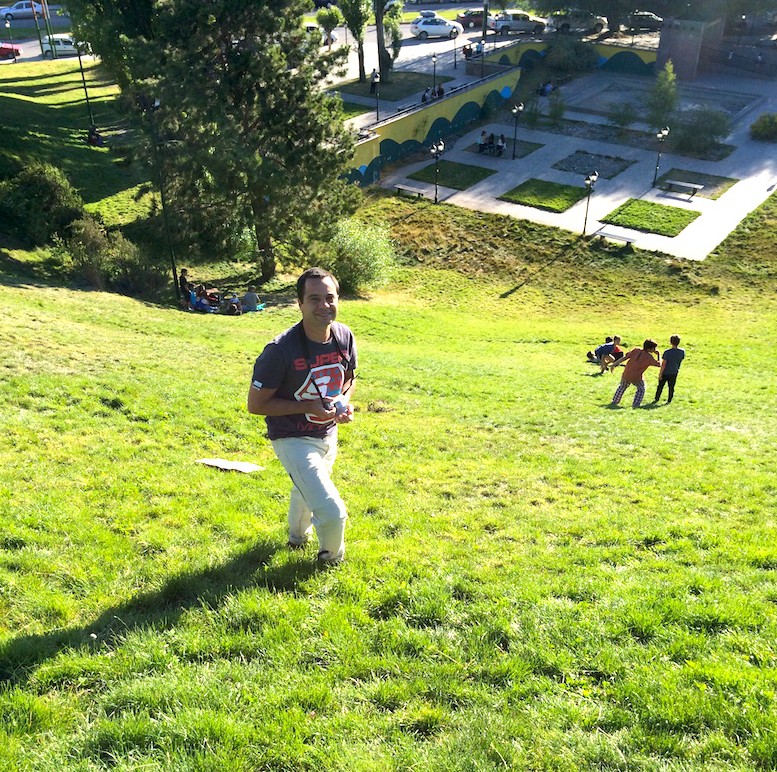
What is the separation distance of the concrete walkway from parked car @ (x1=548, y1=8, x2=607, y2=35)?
55.3 feet

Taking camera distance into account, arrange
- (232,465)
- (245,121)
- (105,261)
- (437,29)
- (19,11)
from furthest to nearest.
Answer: (437,29), (19,11), (245,121), (105,261), (232,465)

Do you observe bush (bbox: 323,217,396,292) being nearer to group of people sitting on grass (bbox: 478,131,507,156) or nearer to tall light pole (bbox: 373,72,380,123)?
tall light pole (bbox: 373,72,380,123)

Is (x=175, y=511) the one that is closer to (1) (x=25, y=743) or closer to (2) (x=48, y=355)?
(1) (x=25, y=743)

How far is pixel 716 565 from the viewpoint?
22.7 ft

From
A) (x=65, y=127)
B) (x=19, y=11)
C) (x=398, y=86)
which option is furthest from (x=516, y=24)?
(x=19, y=11)

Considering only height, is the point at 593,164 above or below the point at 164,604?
below

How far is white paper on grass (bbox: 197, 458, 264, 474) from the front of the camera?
906cm

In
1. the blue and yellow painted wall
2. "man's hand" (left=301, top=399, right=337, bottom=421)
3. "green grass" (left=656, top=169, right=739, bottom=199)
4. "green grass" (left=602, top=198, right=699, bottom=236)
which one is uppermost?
"man's hand" (left=301, top=399, right=337, bottom=421)

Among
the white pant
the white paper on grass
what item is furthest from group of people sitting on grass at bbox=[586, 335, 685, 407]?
the white pant

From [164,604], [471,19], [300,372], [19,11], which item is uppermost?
[19,11]

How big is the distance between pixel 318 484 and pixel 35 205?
81.0ft

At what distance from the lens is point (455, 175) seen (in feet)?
137

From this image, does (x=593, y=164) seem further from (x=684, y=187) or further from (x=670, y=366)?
(x=670, y=366)

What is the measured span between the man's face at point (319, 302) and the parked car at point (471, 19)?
230 feet
